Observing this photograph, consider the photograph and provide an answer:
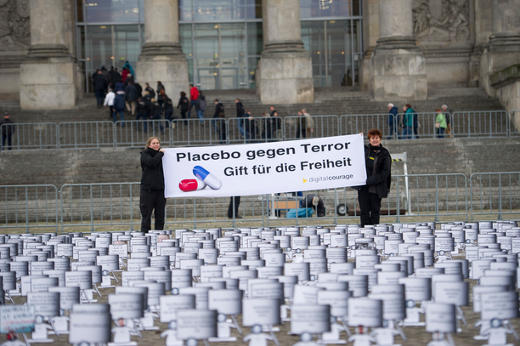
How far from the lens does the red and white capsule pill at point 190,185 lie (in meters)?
16.5

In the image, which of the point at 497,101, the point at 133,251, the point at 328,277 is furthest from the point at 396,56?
the point at 328,277

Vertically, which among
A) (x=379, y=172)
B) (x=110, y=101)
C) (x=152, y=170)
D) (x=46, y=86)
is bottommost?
(x=379, y=172)

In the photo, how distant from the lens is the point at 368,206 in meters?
15.7

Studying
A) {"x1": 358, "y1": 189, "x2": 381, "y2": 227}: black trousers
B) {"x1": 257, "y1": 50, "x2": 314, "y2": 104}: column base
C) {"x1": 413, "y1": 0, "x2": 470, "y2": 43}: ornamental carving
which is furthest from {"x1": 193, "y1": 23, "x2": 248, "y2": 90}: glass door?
{"x1": 358, "y1": 189, "x2": 381, "y2": 227}: black trousers

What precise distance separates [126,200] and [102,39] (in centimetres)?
2054

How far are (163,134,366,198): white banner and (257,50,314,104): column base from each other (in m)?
18.1

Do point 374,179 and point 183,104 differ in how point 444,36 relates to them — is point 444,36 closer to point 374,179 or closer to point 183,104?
point 183,104

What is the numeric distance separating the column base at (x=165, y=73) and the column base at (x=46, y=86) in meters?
2.73

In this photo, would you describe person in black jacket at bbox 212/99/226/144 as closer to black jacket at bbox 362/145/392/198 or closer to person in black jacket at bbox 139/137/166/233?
person in black jacket at bbox 139/137/166/233

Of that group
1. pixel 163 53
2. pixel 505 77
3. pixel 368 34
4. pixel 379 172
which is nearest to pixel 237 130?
pixel 163 53

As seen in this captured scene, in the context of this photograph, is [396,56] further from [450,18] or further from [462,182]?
[462,182]

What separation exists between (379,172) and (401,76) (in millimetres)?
19966

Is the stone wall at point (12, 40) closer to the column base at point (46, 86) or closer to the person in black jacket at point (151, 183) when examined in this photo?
the column base at point (46, 86)

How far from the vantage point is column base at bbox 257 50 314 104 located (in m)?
35.0
